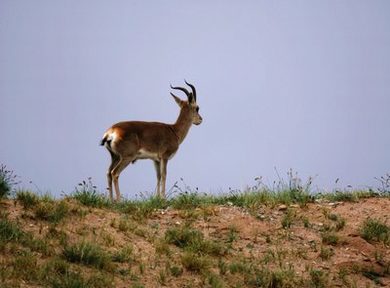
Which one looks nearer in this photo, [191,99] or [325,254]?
[325,254]

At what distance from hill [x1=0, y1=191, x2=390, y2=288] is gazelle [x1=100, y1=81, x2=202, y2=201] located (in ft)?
7.10

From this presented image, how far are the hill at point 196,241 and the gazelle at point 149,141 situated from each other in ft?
7.10

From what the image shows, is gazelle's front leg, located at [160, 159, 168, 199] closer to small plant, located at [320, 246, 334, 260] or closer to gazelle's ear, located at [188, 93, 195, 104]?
gazelle's ear, located at [188, 93, 195, 104]

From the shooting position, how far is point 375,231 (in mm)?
12602

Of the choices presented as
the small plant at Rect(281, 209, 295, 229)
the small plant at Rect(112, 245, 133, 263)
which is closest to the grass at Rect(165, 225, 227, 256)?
the small plant at Rect(112, 245, 133, 263)

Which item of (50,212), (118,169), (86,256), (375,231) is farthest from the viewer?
(118,169)

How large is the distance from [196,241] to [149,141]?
18.6 feet

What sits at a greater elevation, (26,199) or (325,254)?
(26,199)

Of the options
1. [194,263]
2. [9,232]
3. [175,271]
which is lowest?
[175,271]

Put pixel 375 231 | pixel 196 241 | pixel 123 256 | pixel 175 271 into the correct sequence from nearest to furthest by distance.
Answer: pixel 175 271 < pixel 123 256 < pixel 196 241 < pixel 375 231

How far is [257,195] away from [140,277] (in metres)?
4.14

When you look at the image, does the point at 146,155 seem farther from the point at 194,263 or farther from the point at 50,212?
the point at 194,263

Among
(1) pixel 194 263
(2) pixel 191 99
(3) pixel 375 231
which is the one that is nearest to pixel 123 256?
(1) pixel 194 263

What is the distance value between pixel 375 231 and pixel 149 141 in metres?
6.43
